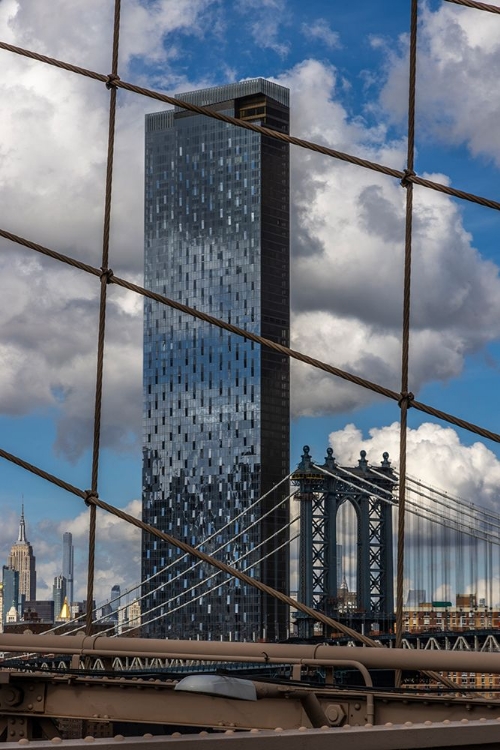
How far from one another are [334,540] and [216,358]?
161ft

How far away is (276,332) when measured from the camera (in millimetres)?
105750

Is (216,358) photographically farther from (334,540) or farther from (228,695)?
(228,695)

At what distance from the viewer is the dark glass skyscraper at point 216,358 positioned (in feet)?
319

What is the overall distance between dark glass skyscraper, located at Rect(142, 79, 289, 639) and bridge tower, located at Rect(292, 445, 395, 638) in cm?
3521

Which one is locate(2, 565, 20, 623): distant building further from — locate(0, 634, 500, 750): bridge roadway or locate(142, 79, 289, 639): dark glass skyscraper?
locate(0, 634, 500, 750): bridge roadway

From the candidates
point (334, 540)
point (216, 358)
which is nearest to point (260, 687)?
point (334, 540)

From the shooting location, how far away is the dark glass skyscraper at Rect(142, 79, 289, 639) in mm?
97125

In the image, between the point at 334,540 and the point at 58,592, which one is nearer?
the point at 334,540

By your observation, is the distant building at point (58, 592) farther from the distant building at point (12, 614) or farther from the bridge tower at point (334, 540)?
the bridge tower at point (334, 540)

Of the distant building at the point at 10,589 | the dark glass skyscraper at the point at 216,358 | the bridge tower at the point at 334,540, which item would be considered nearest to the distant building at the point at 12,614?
the distant building at the point at 10,589

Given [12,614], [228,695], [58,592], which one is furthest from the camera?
[58,592]

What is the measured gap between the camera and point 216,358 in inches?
4146

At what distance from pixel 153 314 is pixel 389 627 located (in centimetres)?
5714

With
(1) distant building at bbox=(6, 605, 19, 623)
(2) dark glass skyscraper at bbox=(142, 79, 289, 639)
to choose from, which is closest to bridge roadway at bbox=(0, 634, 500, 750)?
(2) dark glass skyscraper at bbox=(142, 79, 289, 639)
